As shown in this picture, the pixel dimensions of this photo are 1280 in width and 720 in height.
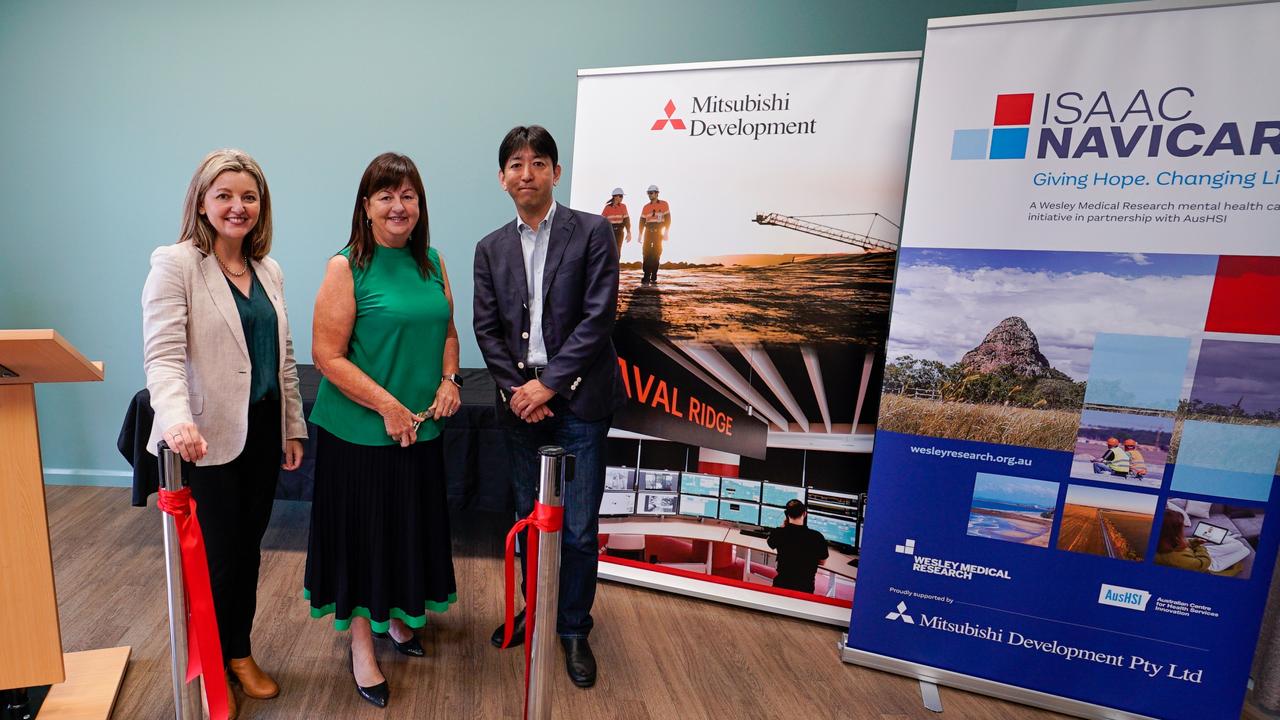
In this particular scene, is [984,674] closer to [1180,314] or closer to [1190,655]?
[1190,655]

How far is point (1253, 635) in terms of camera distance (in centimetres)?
172

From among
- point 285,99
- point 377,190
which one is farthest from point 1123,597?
point 285,99

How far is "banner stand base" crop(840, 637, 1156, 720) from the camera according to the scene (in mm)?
1877

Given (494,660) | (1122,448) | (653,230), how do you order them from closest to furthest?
1. (1122,448)
2. (494,660)
3. (653,230)

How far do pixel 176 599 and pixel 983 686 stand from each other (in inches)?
91.7

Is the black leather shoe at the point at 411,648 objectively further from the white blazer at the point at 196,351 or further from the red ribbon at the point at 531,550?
the white blazer at the point at 196,351

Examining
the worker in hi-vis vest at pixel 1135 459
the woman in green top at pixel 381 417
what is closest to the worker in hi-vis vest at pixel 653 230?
the woman in green top at pixel 381 417

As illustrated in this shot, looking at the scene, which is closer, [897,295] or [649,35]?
[897,295]

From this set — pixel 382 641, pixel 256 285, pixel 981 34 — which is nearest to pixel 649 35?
pixel 981 34

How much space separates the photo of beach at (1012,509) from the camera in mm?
1864

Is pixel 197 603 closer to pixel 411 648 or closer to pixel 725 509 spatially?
pixel 411 648

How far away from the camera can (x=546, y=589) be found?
1.30 m

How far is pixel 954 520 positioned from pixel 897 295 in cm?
77

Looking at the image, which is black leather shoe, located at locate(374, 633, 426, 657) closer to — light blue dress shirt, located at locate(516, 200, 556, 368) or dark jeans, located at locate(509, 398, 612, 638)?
dark jeans, located at locate(509, 398, 612, 638)
